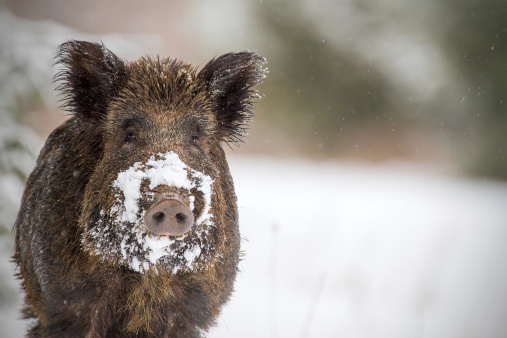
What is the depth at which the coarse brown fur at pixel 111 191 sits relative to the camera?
3416 millimetres

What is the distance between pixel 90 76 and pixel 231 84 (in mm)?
954

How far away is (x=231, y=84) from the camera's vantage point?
12.9 ft

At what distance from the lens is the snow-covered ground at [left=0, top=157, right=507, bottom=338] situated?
5.96 m

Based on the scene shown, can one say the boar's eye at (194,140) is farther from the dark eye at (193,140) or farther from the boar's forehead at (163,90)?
the boar's forehead at (163,90)

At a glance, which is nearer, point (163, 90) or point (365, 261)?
point (163, 90)

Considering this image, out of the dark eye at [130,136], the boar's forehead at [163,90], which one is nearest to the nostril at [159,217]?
the dark eye at [130,136]

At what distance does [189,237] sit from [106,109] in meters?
1.09

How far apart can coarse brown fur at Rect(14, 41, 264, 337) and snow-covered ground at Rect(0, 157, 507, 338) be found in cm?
75

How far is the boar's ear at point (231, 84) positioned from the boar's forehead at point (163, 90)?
103 mm

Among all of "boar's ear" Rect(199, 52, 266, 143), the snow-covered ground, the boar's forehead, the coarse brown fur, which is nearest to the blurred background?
the snow-covered ground

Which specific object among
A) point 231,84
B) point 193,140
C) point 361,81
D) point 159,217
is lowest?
point 159,217

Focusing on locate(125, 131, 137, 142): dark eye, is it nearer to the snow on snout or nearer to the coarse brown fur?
the coarse brown fur

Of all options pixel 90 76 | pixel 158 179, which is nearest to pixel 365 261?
pixel 90 76

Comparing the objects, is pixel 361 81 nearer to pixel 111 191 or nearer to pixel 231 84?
pixel 231 84
